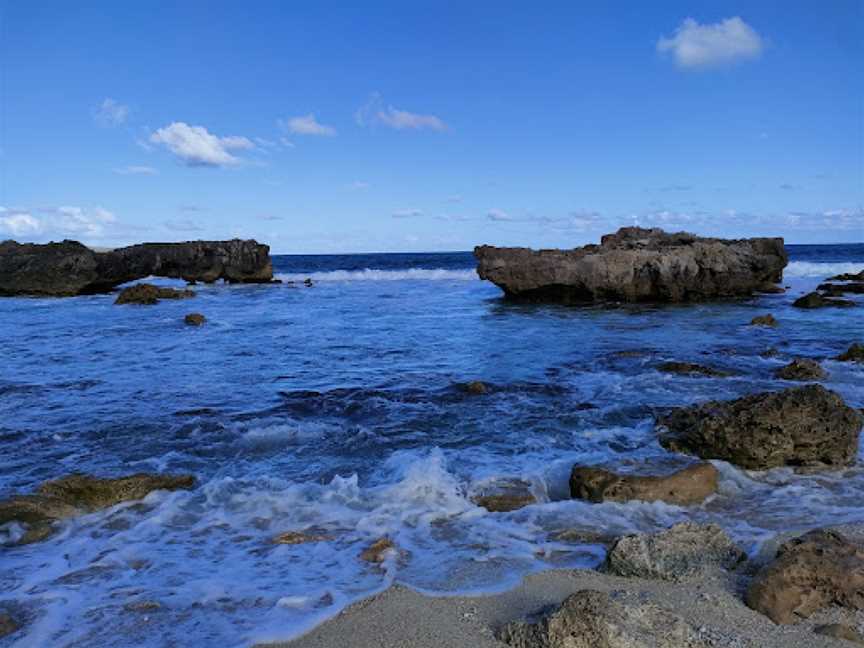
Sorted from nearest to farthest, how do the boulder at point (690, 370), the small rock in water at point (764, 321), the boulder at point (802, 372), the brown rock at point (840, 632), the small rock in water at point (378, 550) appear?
the brown rock at point (840, 632)
the small rock in water at point (378, 550)
the boulder at point (802, 372)
the boulder at point (690, 370)
the small rock in water at point (764, 321)

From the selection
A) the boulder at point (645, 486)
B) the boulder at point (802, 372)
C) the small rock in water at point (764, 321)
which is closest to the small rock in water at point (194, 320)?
the small rock in water at point (764, 321)

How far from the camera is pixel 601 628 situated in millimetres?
3305

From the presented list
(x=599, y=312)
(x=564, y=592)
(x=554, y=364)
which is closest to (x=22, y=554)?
(x=564, y=592)

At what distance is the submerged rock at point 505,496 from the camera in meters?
5.73

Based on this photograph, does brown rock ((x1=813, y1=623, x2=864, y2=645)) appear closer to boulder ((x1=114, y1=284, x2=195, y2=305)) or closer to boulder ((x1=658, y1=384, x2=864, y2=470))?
boulder ((x1=658, y1=384, x2=864, y2=470))

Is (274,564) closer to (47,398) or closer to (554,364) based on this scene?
(47,398)

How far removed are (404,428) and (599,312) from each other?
15.1 meters

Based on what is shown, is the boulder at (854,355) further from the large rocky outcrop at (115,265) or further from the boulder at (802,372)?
the large rocky outcrop at (115,265)

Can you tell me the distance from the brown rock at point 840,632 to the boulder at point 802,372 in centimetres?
828

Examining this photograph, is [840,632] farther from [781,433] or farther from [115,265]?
[115,265]

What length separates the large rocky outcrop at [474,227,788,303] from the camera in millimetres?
25328

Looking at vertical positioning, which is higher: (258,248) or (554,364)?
(258,248)

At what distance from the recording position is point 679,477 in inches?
230

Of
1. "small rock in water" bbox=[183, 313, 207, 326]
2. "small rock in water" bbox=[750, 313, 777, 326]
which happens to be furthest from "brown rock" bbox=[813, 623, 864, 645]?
"small rock in water" bbox=[183, 313, 207, 326]
